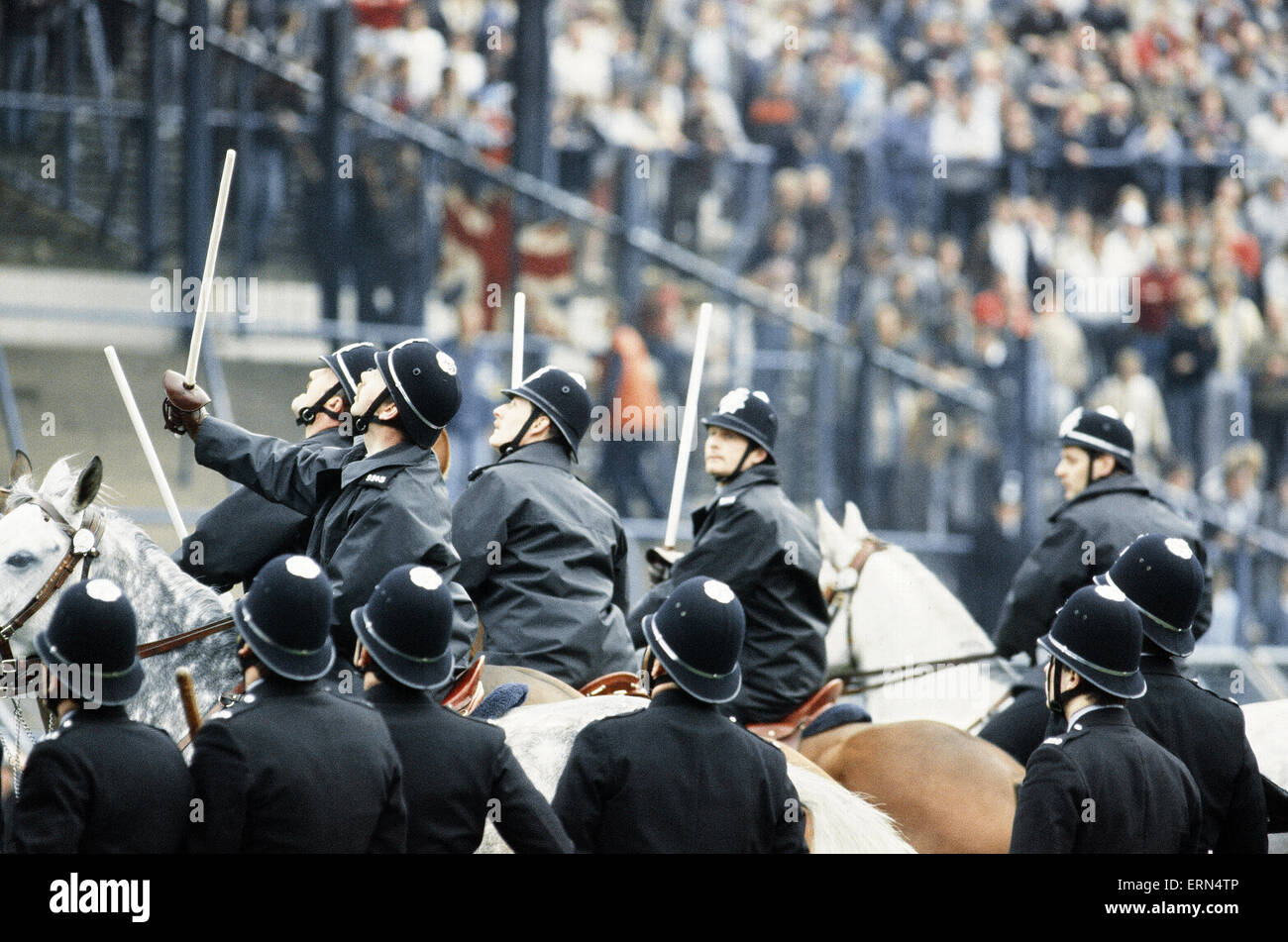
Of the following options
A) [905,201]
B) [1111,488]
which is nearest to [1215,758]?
[1111,488]

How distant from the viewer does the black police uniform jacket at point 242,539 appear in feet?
22.9

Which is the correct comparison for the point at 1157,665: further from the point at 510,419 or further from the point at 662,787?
the point at 510,419

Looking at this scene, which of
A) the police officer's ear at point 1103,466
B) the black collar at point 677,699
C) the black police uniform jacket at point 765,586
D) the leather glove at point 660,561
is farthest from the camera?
the police officer's ear at point 1103,466

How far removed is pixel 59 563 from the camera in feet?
20.2

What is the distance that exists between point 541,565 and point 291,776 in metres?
2.67

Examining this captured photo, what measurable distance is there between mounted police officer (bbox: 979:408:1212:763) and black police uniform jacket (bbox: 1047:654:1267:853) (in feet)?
5.23

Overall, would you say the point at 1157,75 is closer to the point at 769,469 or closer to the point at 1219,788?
the point at 769,469

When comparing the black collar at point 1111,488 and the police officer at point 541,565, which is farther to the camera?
the black collar at point 1111,488

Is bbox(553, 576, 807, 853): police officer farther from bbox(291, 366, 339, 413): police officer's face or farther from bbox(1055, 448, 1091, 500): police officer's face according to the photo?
bbox(1055, 448, 1091, 500): police officer's face

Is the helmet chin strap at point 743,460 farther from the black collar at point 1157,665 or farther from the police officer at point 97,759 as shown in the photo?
the police officer at point 97,759

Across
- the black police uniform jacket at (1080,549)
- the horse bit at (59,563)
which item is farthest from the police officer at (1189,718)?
the horse bit at (59,563)

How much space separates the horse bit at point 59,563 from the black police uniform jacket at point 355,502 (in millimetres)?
592

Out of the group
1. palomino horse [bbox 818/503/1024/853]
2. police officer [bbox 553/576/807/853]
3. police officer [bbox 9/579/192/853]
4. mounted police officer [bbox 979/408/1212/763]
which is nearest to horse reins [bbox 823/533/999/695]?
palomino horse [bbox 818/503/1024/853]
